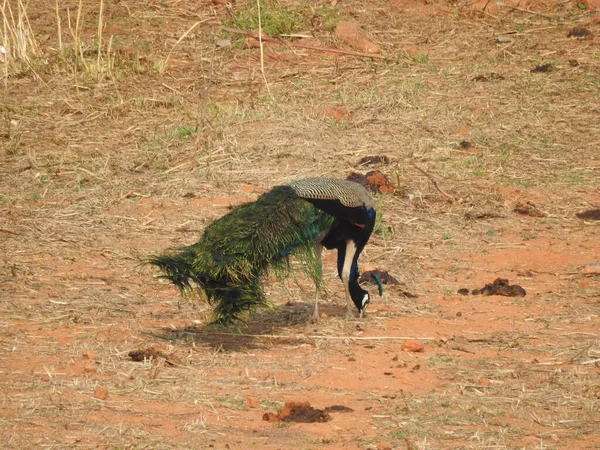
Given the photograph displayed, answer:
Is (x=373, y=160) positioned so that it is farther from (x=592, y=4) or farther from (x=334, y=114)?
(x=592, y=4)

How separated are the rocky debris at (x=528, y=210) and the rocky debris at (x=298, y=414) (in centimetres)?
470

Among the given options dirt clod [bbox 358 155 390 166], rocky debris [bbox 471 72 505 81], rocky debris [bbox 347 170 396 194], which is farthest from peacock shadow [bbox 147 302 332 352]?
rocky debris [bbox 471 72 505 81]

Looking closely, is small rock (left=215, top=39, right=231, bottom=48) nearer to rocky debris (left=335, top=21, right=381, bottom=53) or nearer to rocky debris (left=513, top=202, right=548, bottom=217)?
rocky debris (left=335, top=21, right=381, bottom=53)

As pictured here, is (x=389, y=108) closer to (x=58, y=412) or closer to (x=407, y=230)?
(x=407, y=230)

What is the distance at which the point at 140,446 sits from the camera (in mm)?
4500

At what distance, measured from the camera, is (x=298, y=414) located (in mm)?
4969

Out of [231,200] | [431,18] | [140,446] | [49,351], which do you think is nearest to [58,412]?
[140,446]

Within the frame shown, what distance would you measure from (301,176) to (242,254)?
12.9 feet

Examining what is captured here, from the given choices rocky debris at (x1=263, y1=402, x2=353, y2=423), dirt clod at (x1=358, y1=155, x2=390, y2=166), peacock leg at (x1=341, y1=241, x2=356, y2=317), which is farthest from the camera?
dirt clod at (x1=358, y1=155, x2=390, y2=166)

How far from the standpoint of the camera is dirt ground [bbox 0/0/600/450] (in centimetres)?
512

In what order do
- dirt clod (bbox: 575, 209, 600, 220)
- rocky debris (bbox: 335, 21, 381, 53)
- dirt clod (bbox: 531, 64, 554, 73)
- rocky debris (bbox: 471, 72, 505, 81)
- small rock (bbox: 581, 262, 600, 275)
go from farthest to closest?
rocky debris (bbox: 335, 21, 381, 53) → dirt clod (bbox: 531, 64, 554, 73) → rocky debris (bbox: 471, 72, 505, 81) → dirt clod (bbox: 575, 209, 600, 220) → small rock (bbox: 581, 262, 600, 275)

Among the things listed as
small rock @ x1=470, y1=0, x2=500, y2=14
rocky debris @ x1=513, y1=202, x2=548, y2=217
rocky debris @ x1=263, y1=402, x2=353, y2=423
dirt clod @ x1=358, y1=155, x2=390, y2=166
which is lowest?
rocky debris @ x1=513, y1=202, x2=548, y2=217

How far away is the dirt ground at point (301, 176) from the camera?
16.8 ft

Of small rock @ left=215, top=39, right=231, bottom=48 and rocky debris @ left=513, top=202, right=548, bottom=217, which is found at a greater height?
small rock @ left=215, top=39, right=231, bottom=48
